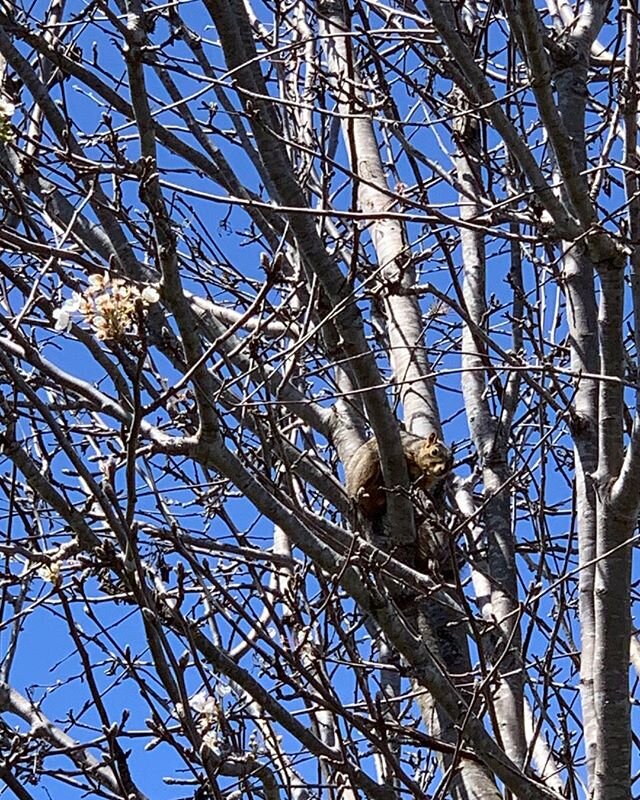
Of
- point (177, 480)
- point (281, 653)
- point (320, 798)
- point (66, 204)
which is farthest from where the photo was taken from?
point (177, 480)

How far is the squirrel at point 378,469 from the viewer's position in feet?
11.5

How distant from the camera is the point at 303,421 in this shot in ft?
12.9

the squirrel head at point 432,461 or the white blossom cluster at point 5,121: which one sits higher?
the squirrel head at point 432,461

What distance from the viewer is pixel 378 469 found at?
355 centimetres

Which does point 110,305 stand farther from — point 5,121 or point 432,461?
point 432,461

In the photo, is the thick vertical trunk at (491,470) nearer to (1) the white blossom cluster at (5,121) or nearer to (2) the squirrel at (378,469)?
(2) the squirrel at (378,469)

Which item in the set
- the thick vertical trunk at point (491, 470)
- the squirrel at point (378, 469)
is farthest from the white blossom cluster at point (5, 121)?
the squirrel at point (378, 469)

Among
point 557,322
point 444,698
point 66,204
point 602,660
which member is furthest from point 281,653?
point 557,322

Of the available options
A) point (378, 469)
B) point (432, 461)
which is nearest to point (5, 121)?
point (378, 469)

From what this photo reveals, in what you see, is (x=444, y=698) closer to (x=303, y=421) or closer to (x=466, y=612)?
(x=466, y=612)

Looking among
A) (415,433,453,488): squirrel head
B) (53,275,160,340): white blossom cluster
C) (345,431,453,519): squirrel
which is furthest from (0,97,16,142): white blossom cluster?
(415,433,453,488): squirrel head

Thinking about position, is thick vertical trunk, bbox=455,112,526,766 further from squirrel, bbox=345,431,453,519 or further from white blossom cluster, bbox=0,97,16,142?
white blossom cluster, bbox=0,97,16,142

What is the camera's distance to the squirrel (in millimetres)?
3500

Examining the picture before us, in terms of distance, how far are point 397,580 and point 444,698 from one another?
0.37m
